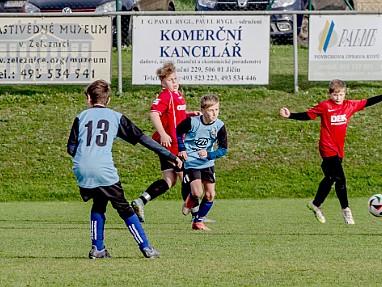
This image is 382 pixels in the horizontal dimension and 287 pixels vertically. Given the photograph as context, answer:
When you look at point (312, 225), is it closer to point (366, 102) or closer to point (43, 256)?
point (366, 102)

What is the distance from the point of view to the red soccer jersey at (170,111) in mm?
11391

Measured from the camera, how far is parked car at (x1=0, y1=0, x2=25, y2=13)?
22.8 metres

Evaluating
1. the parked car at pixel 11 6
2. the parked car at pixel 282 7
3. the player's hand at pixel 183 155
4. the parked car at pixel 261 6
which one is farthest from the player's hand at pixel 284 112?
the parked car at pixel 11 6

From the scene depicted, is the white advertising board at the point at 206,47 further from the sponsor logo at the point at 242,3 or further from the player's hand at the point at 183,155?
the player's hand at the point at 183,155

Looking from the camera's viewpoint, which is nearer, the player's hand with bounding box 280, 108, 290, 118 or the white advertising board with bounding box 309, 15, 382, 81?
the player's hand with bounding box 280, 108, 290, 118

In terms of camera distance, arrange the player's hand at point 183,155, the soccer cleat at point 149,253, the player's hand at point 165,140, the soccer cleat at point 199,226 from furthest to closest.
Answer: the player's hand at point 165,140
the soccer cleat at point 199,226
the player's hand at point 183,155
the soccer cleat at point 149,253

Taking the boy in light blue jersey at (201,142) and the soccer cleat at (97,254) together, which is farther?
the boy in light blue jersey at (201,142)

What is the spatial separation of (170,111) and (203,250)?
3.30 m

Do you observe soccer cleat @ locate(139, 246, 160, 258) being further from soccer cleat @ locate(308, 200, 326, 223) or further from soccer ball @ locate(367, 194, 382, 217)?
soccer cleat @ locate(308, 200, 326, 223)

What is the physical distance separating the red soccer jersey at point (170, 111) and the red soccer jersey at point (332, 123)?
1455 mm

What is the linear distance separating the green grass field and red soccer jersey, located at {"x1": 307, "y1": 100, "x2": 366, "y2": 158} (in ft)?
2.79

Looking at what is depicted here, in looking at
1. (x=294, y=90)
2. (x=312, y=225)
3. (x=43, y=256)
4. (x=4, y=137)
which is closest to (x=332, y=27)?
(x=294, y=90)

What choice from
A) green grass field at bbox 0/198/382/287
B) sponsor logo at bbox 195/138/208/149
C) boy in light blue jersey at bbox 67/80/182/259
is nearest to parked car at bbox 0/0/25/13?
green grass field at bbox 0/198/382/287

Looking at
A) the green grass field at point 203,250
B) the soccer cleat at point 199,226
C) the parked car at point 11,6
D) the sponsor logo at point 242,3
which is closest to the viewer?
the green grass field at point 203,250
